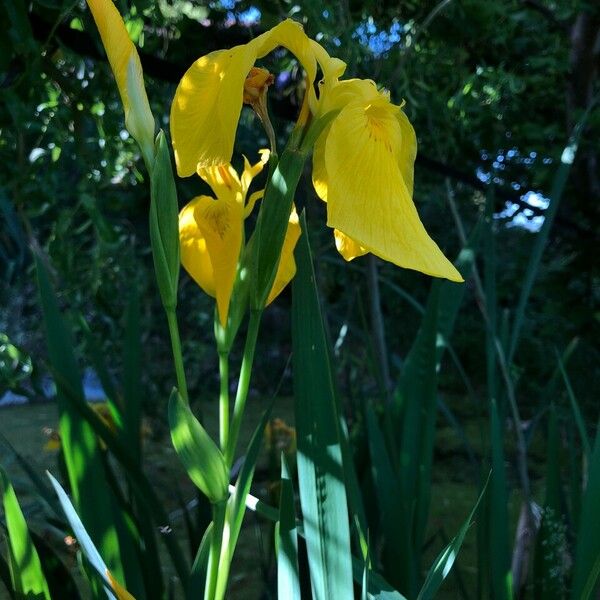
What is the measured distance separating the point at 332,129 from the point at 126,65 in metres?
0.13

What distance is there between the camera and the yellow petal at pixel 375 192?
42 centimetres

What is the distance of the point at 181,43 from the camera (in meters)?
1.23

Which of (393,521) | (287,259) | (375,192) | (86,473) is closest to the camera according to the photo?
(375,192)

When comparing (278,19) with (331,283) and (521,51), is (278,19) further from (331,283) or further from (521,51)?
(521,51)

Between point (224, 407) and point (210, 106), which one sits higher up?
point (210, 106)

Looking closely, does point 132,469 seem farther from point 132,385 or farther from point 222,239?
point 222,239

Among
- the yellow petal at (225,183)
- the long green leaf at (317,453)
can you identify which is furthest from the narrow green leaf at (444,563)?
the yellow petal at (225,183)

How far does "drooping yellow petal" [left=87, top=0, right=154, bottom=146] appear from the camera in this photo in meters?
0.47

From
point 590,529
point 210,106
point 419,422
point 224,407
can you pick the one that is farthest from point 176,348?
point 419,422

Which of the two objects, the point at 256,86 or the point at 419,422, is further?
the point at 419,422

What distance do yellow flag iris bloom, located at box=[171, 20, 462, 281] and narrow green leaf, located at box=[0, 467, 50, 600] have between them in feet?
0.88

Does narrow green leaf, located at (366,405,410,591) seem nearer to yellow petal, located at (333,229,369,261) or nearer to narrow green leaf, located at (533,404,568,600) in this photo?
narrow green leaf, located at (533,404,568,600)

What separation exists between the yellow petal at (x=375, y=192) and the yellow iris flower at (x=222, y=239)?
0.32 feet

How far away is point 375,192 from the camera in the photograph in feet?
1.46
